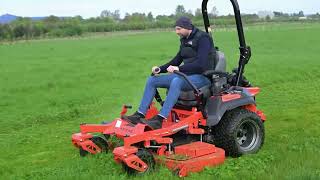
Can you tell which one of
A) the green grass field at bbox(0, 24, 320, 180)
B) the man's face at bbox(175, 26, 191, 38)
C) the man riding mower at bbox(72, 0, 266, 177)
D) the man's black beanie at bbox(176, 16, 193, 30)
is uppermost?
the man's black beanie at bbox(176, 16, 193, 30)

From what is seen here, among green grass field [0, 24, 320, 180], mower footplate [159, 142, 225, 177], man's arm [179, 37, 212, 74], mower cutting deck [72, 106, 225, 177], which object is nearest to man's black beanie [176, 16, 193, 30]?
man's arm [179, 37, 212, 74]

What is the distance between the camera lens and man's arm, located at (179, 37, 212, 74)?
28.5 ft

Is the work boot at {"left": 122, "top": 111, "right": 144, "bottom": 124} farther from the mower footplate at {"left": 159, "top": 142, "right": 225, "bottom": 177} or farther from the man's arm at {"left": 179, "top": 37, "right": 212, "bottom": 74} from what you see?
the man's arm at {"left": 179, "top": 37, "right": 212, "bottom": 74}

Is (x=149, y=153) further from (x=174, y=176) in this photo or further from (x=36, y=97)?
(x=36, y=97)

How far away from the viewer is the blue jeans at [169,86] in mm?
8328

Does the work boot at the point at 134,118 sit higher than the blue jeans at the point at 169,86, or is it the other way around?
the blue jeans at the point at 169,86

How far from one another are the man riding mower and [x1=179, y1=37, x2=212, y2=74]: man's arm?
0.6 inches

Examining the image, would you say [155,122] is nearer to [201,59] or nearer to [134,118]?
[134,118]

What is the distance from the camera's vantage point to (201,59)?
28.5 ft

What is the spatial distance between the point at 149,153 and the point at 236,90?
2.24 m

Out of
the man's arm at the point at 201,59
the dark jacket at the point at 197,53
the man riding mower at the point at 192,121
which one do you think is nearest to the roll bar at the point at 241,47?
the man riding mower at the point at 192,121

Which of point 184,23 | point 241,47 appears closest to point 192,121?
point 184,23

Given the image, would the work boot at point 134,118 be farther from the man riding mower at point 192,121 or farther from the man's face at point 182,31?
the man's face at point 182,31

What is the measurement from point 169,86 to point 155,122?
692 millimetres
